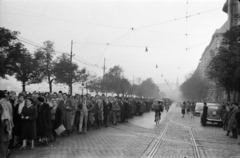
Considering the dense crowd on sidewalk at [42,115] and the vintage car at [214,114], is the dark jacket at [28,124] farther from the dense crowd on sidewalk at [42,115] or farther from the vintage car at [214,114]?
the vintage car at [214,114]

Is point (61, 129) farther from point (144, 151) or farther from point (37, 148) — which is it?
point (144, 151)

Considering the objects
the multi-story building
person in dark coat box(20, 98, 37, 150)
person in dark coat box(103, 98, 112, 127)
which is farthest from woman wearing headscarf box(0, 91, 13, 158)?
the multi-story building

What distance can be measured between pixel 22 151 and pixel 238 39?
86.9 ft

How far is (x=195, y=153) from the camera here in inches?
372

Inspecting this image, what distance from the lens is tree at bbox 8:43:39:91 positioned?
30438 mm

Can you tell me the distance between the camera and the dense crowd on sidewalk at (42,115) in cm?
756

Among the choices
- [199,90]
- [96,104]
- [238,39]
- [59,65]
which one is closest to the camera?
[96,104]

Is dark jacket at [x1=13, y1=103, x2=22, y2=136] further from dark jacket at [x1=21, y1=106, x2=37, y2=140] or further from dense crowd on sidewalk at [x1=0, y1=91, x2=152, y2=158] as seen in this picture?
dark jacket at [x1=21, y1=106, x2=37, y2=140]

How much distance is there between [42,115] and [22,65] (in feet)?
79.7

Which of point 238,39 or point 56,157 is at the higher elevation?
point 238,39

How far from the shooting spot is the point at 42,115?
10273mm

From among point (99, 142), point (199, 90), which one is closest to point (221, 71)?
point (99, 142)

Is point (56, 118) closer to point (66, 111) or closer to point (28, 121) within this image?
point (66, 111)

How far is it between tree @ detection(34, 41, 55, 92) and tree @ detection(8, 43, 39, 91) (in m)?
1.11
